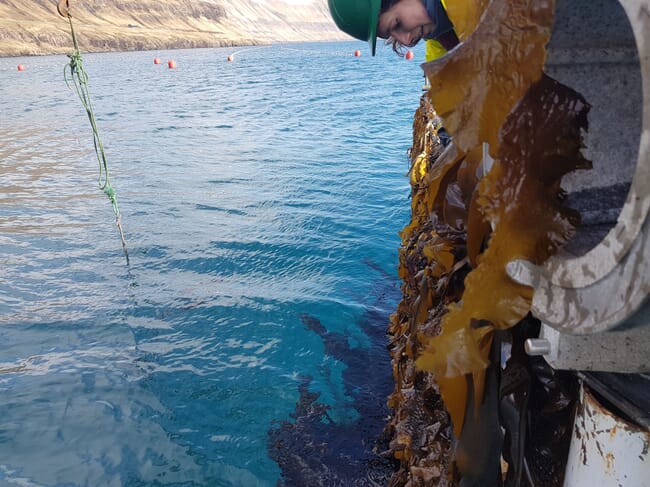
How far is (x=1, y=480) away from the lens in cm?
391

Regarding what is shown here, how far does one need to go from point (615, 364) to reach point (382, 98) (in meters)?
25.2

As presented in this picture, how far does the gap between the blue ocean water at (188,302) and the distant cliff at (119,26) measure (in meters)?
65.4

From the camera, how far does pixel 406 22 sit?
8.65ft

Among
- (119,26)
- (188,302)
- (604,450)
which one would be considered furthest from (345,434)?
(119,26)

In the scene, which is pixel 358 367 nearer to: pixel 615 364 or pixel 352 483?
pixel 352 483

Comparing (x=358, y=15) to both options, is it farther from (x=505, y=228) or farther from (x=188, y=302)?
(x=188, y=302)

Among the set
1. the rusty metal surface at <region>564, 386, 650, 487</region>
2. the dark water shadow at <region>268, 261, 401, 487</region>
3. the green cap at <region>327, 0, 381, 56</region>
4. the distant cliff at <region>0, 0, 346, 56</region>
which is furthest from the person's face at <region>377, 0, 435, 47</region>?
the distant cliff at <region>0, 0, 346, 56</region>

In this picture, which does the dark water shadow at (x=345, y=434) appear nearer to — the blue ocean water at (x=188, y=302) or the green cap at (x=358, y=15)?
the blue ocean water at (x=188, y=302)

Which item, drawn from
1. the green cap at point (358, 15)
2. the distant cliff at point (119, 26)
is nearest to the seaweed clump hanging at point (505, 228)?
the green cap at point (358, 15)

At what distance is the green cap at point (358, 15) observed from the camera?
255cm

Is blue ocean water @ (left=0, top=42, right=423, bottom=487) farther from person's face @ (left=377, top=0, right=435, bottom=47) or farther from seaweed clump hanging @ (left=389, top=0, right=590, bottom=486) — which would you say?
person's face @ (left=377, top=0, right=435, bottom=47)

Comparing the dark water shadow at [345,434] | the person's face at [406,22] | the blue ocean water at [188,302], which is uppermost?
the person's face at [406,22]

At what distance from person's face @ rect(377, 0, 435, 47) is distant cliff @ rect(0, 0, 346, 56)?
7589 centimetres

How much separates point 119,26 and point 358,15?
338 feet
